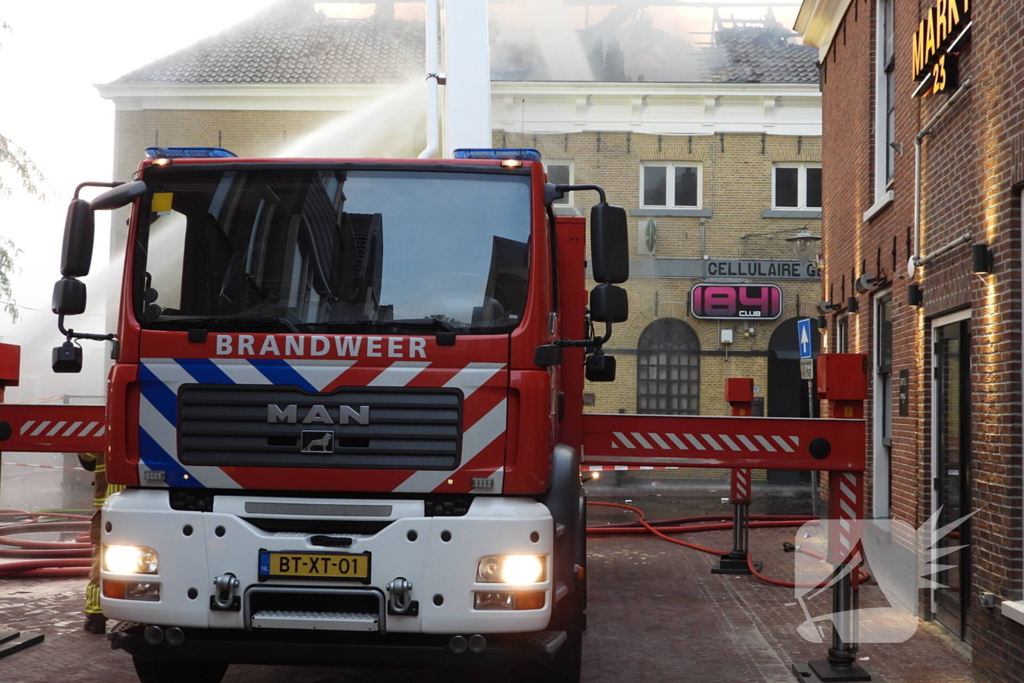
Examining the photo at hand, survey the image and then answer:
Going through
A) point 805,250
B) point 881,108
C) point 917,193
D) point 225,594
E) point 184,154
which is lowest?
point 225,594

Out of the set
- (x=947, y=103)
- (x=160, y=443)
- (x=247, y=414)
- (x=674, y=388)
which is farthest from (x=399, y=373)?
(x=674, y=388)

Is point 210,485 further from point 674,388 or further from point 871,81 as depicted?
point 674,388

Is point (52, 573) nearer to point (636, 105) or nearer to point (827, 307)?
point (827, 307)

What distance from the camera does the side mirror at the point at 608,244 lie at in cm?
506

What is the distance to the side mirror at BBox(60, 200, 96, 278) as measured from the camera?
514cm

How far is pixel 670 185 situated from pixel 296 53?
9.36 m

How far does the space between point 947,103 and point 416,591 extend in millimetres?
5397

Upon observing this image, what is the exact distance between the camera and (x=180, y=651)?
4.81 metres

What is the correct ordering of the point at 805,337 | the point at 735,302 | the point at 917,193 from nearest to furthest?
the point at 917,193, the point at 805,337, the point at 735,302

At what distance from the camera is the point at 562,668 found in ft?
18.6

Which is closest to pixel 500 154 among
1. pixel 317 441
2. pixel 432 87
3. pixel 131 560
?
pixel 317 441

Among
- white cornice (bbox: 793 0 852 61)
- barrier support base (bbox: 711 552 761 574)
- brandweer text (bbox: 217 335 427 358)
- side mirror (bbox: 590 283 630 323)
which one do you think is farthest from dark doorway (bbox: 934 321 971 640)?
Result: white cornice (bbox: 793 0 852 61)

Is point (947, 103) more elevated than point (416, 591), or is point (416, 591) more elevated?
point (947, 103)

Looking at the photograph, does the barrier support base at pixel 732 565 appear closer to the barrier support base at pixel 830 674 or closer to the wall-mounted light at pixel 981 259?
the barrier support base at pixel 830 674
